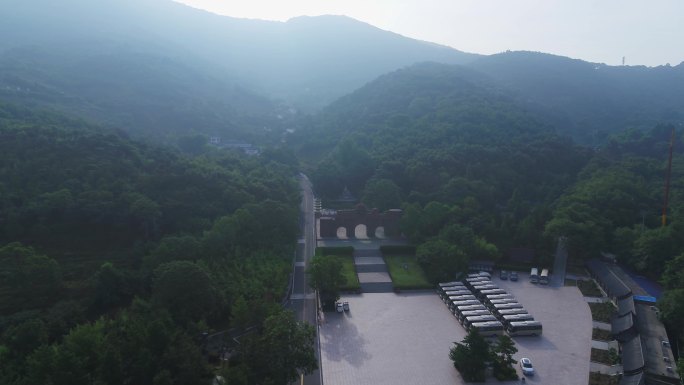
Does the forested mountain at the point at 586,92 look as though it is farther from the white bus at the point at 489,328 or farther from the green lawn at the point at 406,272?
the white bus at the point at 489,328

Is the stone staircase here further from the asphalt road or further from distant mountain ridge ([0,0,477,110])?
distant mountain ridge ([0,0,477,110])

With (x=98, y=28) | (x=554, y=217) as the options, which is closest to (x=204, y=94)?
(x=98, y=28)

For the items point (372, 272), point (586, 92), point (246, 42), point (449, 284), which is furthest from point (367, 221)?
point (246, 42)

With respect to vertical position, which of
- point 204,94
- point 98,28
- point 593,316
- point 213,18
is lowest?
point 593,316

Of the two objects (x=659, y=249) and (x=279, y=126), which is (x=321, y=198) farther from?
(x=279, y=126)

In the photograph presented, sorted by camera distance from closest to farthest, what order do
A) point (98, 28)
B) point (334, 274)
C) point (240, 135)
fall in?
point (334, 274), point (240, 135), point (98, 28)

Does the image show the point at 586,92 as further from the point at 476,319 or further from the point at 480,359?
the point at 480,359

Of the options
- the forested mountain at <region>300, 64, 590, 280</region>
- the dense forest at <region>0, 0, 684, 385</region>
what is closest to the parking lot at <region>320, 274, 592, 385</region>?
the dense forest at <region>0, 0, 684, 385</region>
